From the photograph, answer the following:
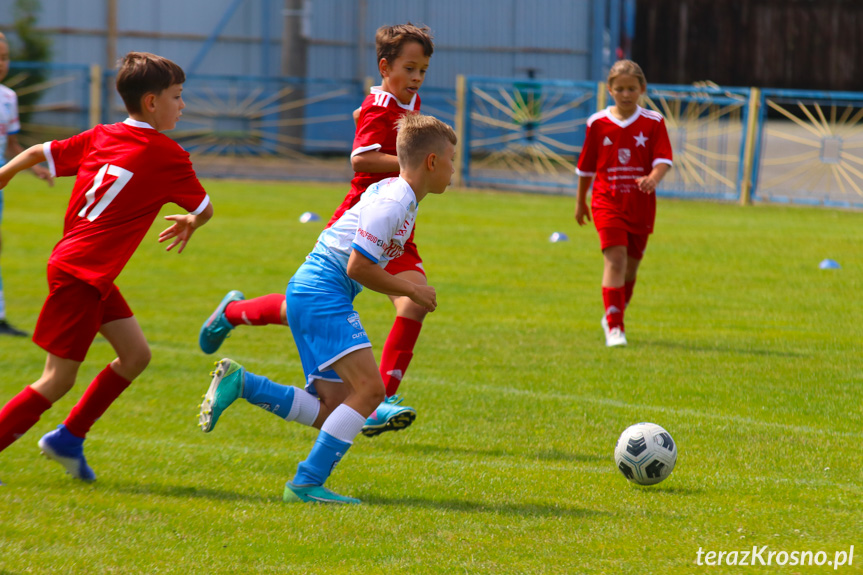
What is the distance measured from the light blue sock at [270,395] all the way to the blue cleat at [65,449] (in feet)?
2.56

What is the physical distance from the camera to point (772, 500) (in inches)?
166

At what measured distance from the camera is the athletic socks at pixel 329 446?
425cm

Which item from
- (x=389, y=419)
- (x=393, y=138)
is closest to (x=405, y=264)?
(x=393, y=138)

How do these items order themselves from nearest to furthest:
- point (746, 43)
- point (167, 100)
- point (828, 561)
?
point (828, 561), point (167, 100), point (746, 43)

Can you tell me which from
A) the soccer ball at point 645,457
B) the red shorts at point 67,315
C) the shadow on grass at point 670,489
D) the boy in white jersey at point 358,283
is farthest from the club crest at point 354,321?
the shadow on grass at point 670,489

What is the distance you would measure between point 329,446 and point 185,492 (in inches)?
28.3

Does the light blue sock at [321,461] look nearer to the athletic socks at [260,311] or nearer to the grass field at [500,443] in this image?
the grass field at [500,443]

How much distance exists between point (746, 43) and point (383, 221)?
3311cm

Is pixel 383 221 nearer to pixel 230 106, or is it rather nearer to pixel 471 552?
Answer: pixel 471 552

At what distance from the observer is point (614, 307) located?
25.0ft

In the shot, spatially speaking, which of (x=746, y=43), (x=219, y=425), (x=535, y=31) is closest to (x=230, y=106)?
(x=535, y=31)

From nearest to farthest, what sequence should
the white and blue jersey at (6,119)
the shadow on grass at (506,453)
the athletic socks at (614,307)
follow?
the shadow on grass at (506,453) → the athletic socks at (614,307) → the white and blue jersey at (6,119)

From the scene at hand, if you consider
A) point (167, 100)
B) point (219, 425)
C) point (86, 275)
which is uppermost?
point (167, 100)

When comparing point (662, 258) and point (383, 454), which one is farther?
point (662, 258)
